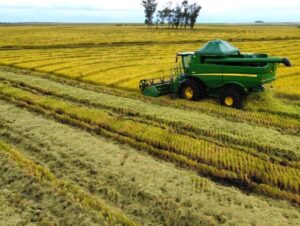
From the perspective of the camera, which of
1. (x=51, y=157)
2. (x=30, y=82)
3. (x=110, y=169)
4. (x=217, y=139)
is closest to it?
(x=110, y=169)

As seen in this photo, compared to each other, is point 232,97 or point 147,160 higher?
point 232,97

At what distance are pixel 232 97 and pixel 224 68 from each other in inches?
43.7

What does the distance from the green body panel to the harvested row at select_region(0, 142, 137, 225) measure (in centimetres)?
782

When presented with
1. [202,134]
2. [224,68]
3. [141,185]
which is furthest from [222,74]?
[141,185]

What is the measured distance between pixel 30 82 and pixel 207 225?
1495cm

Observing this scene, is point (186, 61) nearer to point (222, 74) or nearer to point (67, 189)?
point (222, 74)

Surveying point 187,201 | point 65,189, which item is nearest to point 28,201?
point 65,189

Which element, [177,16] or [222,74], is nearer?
[222,74]

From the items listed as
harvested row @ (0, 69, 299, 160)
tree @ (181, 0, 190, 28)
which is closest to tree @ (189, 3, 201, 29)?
tree @ (181, 0, 190, 28)

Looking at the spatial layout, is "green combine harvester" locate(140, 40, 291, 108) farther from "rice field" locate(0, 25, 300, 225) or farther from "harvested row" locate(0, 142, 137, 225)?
"harvested row" locate(0, 142, 137, 225)

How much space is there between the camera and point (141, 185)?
795 cm

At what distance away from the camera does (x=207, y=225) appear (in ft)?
21.6

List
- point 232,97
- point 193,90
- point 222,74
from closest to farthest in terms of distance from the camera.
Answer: point 232,97
point 222,74
point 193,90

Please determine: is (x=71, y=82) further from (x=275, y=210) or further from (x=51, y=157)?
(x=275, y=210)
